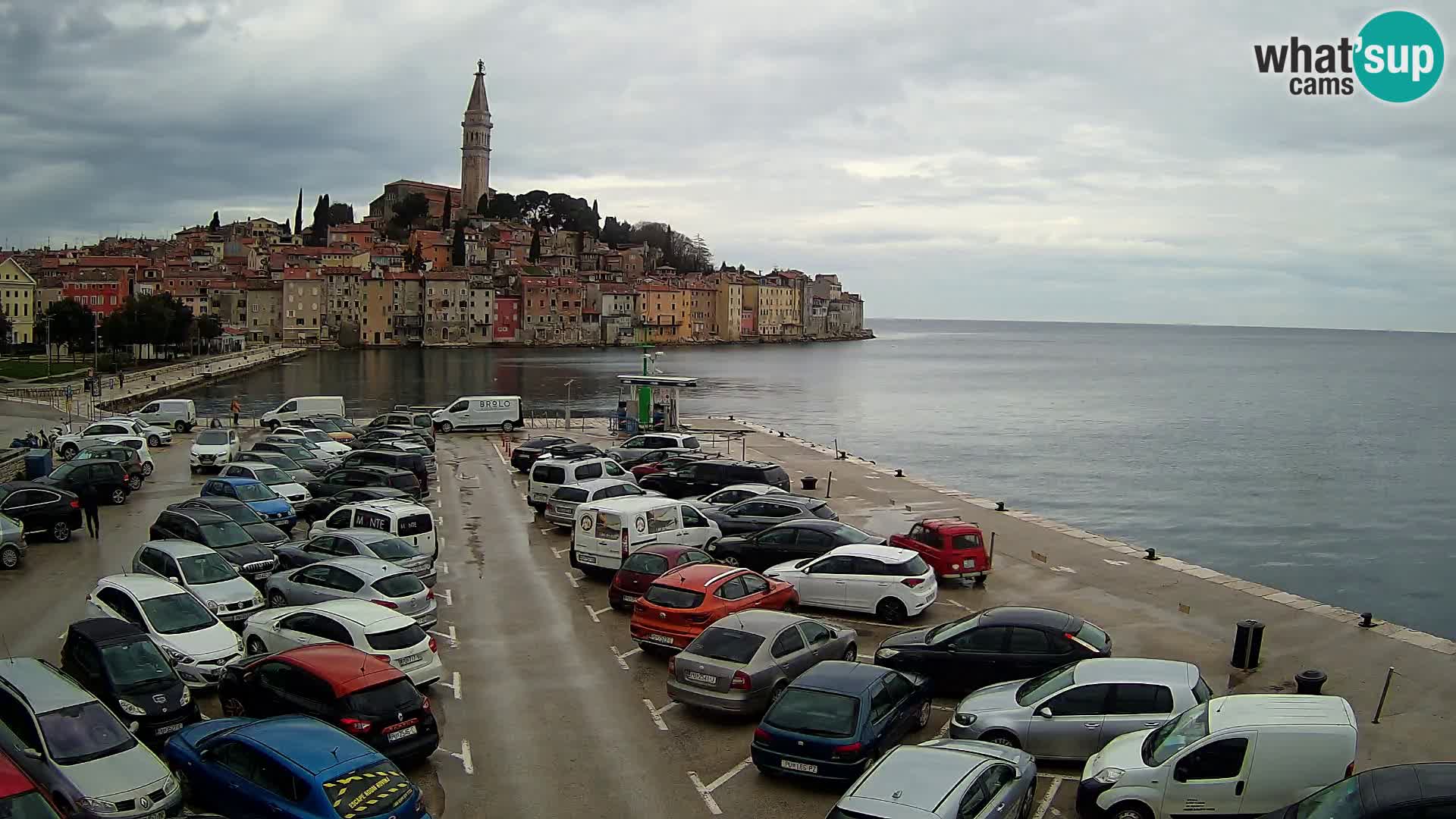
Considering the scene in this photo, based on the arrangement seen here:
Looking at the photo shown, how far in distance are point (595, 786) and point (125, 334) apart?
310 ft

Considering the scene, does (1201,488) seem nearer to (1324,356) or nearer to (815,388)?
(815,388)

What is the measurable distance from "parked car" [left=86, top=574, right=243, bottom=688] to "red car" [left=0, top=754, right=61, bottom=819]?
4.85 m

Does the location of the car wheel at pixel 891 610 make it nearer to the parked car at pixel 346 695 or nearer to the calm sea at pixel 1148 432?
the parked car at pixel 346 695

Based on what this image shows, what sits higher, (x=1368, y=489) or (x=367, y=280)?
(x=367, y=280)

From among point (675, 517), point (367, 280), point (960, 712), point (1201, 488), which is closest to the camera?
point (960, 712)

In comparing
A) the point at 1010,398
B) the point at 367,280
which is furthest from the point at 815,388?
the point at 367,280

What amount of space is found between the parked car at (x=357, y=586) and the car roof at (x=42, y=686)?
14.2 ft

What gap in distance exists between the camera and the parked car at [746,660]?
11211 mm

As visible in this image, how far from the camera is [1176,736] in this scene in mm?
8992

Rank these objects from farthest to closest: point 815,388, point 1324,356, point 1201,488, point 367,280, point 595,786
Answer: point 1324,356 < point 367,280 < point 815,388 < point 1201,488 < point 595,786

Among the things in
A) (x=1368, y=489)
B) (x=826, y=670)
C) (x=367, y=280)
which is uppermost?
(x=367, y=280)

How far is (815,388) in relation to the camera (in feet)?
346

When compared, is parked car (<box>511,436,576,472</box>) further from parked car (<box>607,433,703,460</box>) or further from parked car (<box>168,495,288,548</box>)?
parked car (<box>168,495,288,548</box>)

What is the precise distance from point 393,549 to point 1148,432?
62.6 m
